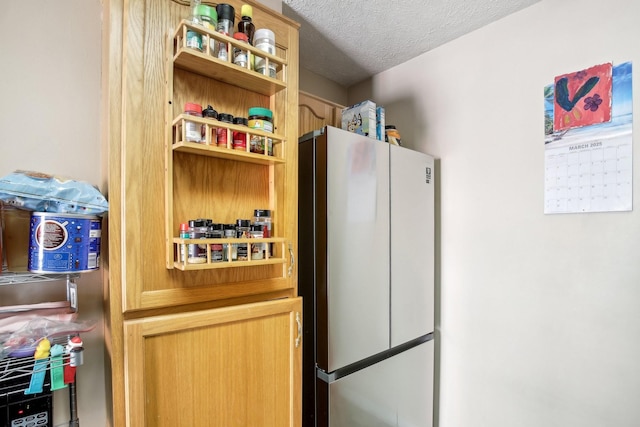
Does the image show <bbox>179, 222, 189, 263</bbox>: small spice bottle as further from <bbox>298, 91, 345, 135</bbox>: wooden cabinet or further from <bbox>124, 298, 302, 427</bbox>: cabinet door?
<bbox>298, 91, 345, 135</bbox>: wooden cabinet

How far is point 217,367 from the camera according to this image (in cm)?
97

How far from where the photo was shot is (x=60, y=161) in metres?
1.01

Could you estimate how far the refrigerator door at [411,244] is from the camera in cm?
152

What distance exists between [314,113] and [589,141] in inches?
49.3

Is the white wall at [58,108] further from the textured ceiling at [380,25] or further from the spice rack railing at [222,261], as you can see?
the textured ceiling at [380,25]

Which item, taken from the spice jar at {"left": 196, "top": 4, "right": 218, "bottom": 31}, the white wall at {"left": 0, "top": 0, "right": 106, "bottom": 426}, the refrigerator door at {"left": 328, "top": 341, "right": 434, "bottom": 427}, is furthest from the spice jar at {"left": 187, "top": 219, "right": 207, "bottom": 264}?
the refrigerator door at {"left": 328, "top": 341, "right": 434, "bottom": 427}

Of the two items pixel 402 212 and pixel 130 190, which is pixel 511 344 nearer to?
pixel 402 212

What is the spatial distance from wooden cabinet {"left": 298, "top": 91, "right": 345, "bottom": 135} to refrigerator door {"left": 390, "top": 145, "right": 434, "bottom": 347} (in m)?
0.48

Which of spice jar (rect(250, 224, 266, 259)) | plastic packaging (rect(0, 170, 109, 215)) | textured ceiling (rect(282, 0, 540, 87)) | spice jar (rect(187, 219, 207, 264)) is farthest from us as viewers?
textured ceiling (rect(282, 0, 540, 87))

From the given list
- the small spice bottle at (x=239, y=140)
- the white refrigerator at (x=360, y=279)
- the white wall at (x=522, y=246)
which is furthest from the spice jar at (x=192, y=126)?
the white wall at (x=522, y=246)

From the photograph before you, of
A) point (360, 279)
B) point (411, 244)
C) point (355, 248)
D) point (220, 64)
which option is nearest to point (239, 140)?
point (220, 64)

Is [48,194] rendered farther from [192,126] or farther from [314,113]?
[314,113]

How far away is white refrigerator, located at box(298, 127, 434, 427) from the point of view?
1268 millimetres

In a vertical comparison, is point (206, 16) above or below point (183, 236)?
above
